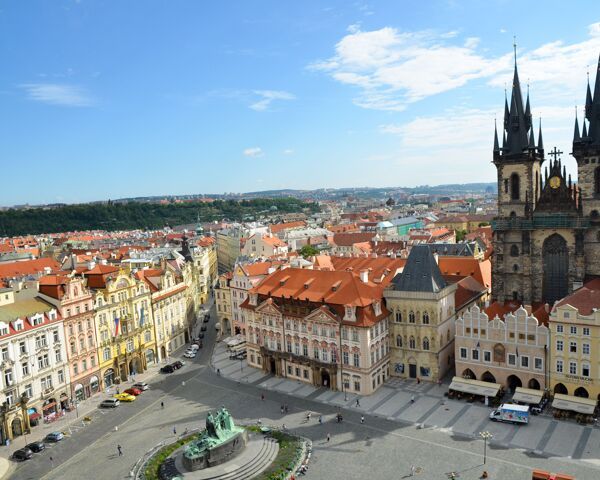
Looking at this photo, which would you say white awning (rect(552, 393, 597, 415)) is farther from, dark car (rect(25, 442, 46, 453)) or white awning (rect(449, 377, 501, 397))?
dark car (rect(25, 442, 46, 453))

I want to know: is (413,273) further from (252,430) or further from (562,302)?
(252,430)

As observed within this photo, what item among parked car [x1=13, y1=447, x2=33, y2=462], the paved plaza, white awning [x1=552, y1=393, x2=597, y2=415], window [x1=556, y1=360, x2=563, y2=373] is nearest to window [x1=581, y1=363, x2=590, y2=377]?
window [x1=556, y1=360, x2=563, y2=373]

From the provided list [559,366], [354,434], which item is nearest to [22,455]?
[354,434]

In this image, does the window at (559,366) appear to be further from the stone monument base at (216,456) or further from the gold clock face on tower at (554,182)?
the stone monument base at (216,456)

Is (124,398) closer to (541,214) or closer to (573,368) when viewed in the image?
(573,368)

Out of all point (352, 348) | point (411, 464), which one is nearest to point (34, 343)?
point (352, 348)

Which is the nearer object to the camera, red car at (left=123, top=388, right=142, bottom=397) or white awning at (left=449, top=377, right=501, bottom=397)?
white awning at (left=449, top=377, right=501, bottom=397)

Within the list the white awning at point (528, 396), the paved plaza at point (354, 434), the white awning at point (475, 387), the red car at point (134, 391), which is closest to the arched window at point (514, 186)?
the white awning at point (475, 387)
